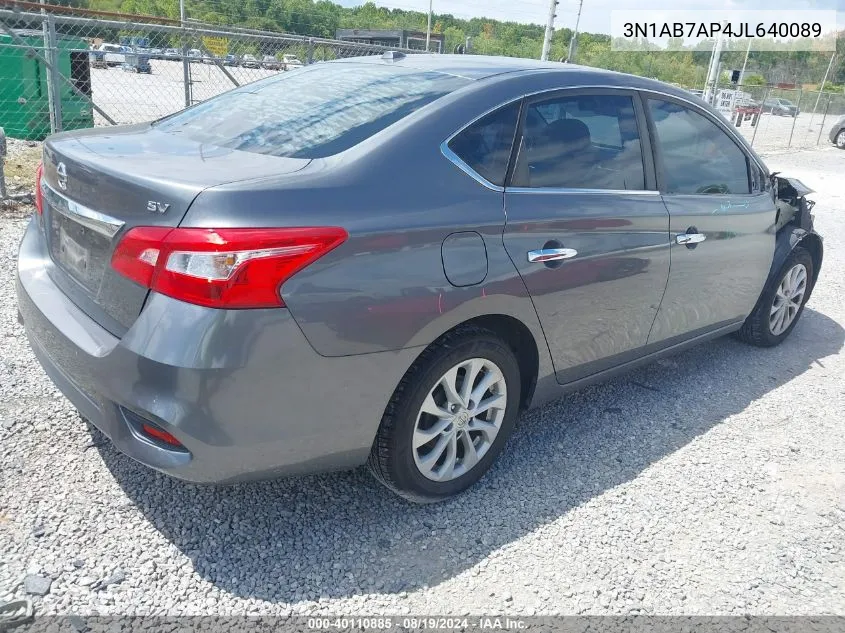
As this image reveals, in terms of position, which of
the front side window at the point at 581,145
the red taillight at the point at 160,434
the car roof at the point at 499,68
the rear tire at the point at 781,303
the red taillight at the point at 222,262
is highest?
the car roof at the point at 499,68

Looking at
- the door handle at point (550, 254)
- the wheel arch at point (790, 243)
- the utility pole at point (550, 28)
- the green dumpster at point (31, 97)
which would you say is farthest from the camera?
the utility pole at point (550, 28)

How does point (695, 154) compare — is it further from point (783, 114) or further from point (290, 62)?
point (783, 114)

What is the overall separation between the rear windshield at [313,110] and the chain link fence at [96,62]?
13.2 feet

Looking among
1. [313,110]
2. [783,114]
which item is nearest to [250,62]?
[313,110]

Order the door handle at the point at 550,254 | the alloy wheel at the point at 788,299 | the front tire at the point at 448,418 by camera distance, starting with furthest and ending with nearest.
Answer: the alloy wheel at the point at 788,299 < the door handle at the point at 550,254 < the front tire at the point at 448,418

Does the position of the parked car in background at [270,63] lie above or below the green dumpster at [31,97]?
above

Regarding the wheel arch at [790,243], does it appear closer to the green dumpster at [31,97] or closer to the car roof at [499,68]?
the car roof at [499,68]

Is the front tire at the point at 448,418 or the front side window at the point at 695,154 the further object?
the front side window at the point at 695,154

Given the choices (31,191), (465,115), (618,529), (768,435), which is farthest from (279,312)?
(31,191)

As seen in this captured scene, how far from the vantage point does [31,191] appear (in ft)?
22.4

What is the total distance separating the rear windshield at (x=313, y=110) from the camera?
8.58 feet

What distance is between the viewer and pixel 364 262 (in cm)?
227

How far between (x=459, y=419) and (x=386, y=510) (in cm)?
48

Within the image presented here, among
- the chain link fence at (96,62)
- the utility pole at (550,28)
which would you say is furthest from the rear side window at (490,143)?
the utility pole at (550,28)
